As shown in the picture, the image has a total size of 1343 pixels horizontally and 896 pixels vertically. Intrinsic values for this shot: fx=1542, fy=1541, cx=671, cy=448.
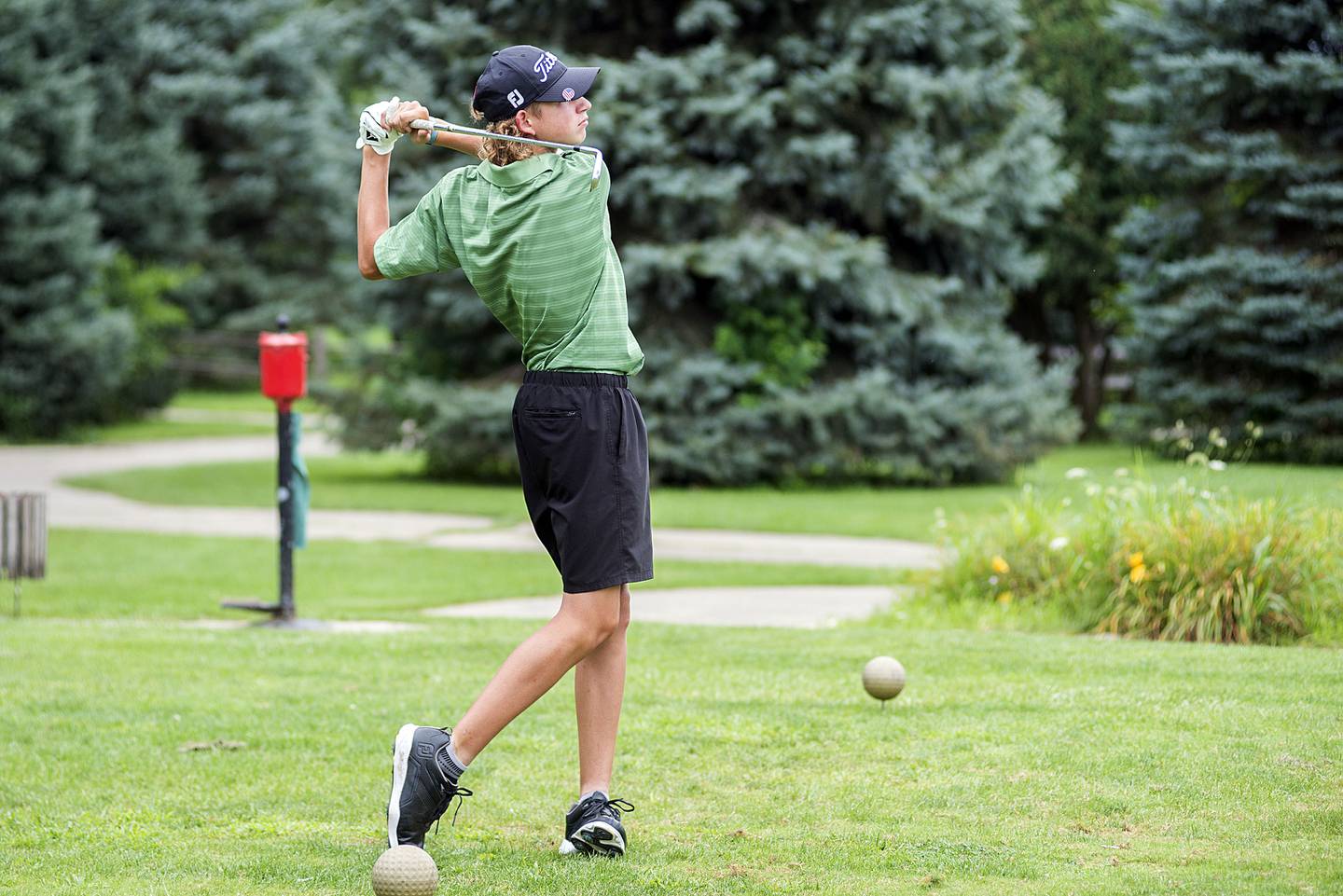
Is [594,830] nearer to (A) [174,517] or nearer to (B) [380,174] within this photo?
(B) [380,174]

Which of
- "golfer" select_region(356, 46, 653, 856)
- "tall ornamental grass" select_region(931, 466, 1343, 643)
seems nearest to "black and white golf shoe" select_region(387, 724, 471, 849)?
"golfer" select_region(356, 46, 653, 856)

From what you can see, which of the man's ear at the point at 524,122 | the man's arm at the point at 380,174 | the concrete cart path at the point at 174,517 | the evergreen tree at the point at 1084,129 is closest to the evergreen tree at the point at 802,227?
the concrete cart path at the point at 174,517

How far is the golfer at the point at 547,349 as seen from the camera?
3.90 m

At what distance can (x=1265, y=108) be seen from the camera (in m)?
18.2

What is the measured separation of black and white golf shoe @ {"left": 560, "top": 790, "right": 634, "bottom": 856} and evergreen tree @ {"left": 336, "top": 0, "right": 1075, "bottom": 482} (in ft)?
38.8

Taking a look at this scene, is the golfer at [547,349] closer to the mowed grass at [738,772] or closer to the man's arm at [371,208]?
the man's arm at [371,208]

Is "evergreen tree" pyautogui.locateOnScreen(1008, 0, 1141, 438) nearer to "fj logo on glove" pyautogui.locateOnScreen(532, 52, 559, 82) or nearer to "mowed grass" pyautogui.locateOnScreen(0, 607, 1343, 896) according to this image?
"mowed grass" pyautogui.locateOnScreen(0, 607, 1343, 896)

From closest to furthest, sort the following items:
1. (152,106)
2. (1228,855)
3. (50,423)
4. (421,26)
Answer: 1. (1228,855)
2. (421,26)
3. (50,423)
4. (152,106)

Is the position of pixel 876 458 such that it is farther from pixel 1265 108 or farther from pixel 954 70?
pixel 1265 108

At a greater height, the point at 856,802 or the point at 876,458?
the point at 856,802

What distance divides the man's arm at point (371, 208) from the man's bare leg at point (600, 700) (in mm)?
1112

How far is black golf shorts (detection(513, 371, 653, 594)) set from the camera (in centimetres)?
394

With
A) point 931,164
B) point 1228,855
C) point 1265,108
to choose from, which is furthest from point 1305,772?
point 1265,108

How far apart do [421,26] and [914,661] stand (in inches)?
454
